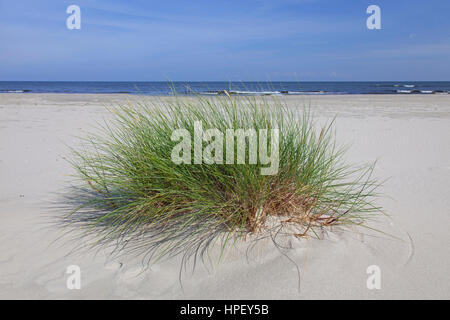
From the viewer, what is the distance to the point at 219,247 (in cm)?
222

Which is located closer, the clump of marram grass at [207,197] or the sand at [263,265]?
the sand at [263,265]

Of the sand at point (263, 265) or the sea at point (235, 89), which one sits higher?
the sea at point (235, 89)

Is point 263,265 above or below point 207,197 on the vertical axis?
below

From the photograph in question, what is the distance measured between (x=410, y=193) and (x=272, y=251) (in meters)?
1.96

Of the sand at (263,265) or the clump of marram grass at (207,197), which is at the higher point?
the clump of marram grass at (207,197)

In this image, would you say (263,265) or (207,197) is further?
(207,197)

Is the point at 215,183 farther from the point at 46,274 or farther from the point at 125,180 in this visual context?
the point at 46,274

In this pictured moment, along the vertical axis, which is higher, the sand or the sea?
the sea

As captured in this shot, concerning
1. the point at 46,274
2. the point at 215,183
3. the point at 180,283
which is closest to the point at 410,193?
the point at 215,183

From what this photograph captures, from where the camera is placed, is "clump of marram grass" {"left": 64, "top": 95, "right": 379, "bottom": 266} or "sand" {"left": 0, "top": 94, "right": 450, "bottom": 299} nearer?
"sand" {"left": 0, "top": 94, "right": 450, "bottom": 299}

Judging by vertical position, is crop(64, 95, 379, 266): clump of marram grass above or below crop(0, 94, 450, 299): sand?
above

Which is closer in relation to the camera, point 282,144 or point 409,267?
point 409,267

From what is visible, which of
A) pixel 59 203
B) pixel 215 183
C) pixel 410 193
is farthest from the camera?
pixel 410 193
